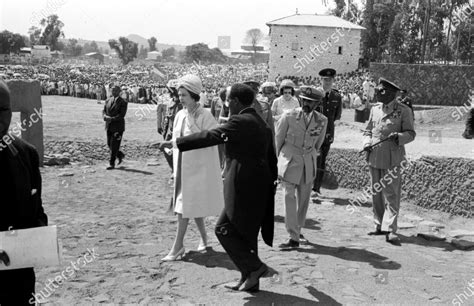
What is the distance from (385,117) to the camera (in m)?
6.17

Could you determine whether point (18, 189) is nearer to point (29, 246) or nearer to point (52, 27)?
point (29, 246)

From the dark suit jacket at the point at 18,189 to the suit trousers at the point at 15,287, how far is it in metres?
0.23

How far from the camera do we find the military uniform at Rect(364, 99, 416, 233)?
19.9 ft

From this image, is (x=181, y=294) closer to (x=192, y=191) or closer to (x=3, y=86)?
(x=192, y=191)

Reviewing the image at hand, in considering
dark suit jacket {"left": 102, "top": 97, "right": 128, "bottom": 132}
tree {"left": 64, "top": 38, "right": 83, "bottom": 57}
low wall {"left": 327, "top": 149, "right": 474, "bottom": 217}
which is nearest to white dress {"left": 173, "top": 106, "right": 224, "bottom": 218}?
low wall {"left": 327, "top": 149, "right": 474, "bottom": 217}

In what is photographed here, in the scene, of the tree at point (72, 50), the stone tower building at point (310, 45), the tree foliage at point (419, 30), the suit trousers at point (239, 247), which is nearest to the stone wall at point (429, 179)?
the suit trousers at point (239, 247)

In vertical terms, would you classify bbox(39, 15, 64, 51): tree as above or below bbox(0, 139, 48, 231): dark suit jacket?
above

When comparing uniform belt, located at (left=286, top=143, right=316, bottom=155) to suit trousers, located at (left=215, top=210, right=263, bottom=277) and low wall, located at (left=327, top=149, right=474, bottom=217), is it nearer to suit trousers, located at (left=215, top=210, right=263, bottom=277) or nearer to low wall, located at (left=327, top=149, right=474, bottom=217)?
suit trousers, located at (left=215, top=210, right=263, bottom=277)

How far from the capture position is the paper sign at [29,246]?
2.48 m

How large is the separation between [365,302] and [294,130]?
7.19 ft

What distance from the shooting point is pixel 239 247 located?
432 cm

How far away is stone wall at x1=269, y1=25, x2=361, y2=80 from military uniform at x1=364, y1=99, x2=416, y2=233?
4763 cm

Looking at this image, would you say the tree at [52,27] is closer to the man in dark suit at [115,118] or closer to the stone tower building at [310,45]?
the man in dark suit at [115,118]

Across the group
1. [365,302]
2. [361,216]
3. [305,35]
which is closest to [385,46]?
[305,35]
